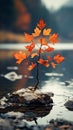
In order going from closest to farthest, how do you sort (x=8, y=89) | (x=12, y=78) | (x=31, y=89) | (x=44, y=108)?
(x=44, y=108) < (x=31, y=89) < (x=8, y=89) < (x=12, y=78)

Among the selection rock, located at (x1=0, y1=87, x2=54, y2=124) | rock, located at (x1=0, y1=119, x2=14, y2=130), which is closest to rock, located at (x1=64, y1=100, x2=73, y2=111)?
rock, located at (x1=0, y1=87, x2=54, y2=124)

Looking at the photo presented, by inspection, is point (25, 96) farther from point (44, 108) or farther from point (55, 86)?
point (55, 86)

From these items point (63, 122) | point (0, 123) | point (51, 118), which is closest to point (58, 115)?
point (51, 118)

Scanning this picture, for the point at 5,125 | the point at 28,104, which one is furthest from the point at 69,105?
the point at 5,125

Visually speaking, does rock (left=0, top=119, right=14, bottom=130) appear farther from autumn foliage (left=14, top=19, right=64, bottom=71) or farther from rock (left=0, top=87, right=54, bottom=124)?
autumn foliage (left=14, top=19, right=64, bottom=71)

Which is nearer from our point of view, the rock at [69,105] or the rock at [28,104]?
the rock at [28,104]

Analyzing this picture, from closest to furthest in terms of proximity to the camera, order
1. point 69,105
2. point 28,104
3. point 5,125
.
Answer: point 5,125 → point 69,105 → point 28,104

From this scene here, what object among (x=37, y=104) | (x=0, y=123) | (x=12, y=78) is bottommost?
(x=0, y=123)

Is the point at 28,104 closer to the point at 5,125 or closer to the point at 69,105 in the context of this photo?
the point at 69,105

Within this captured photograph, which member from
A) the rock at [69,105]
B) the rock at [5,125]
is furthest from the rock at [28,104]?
the rock at [5,125]

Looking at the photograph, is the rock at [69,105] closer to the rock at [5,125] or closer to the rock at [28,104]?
the rock at [28,104]

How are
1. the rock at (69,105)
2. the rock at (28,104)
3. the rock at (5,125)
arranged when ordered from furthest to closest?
the rock at (69,105)
the rock at (28,104)
the rock at (5,125)
